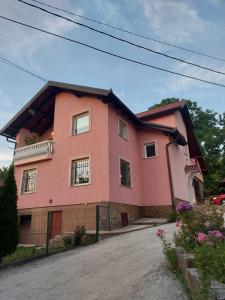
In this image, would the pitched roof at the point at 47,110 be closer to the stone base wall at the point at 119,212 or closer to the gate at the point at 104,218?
the stone base wall at the point at 119,212

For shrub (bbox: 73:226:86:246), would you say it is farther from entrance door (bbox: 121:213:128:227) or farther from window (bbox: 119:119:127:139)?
window (bbox: 119:119:127:139)

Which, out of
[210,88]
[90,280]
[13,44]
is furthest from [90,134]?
[90,280]

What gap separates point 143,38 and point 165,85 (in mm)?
4059

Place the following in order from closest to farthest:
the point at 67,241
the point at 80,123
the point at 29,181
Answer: the point at 67,241
the point at 80,123
the point at 29,181

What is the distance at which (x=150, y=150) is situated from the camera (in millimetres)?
16734

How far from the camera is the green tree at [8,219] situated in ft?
25.4

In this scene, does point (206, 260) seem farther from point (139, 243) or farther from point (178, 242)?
point (139, 243)

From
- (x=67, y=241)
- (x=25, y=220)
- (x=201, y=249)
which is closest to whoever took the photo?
(x=201, y=249)

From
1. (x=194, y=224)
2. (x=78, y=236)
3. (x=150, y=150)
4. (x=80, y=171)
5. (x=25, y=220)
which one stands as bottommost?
(x=78, y=236)

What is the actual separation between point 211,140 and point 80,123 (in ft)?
78.8

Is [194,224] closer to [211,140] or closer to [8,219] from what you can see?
[8,219]

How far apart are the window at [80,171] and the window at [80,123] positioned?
1.99m

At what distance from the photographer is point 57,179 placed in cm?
1430

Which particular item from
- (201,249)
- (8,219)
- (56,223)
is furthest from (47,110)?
(201,249)
